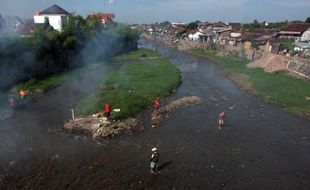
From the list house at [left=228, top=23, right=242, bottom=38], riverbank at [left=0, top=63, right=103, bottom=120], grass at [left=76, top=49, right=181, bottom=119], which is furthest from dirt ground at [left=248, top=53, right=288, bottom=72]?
house at [left=228, top=23, right=242, bottom=38]

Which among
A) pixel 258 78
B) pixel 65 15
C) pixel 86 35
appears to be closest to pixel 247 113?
pixel 258 78

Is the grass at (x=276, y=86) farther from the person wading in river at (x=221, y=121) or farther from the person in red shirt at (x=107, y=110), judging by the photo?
the person in red shirt at (x=107, y=110)

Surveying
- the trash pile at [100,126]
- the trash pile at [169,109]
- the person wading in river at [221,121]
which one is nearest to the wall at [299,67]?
the trash pile at [169,109]

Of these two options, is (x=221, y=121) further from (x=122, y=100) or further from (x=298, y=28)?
(x=298, y=28)

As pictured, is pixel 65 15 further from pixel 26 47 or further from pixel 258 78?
pixel 258 78

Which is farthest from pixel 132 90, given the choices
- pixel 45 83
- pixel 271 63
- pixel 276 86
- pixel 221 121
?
pixel 271 63

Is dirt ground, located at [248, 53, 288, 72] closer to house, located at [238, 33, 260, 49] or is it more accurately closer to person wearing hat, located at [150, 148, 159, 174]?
house, located at [238, 33, 260, 49]

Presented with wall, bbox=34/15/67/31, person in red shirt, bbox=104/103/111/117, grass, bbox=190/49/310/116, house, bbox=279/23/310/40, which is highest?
wall, bbox=34/15/67/31
